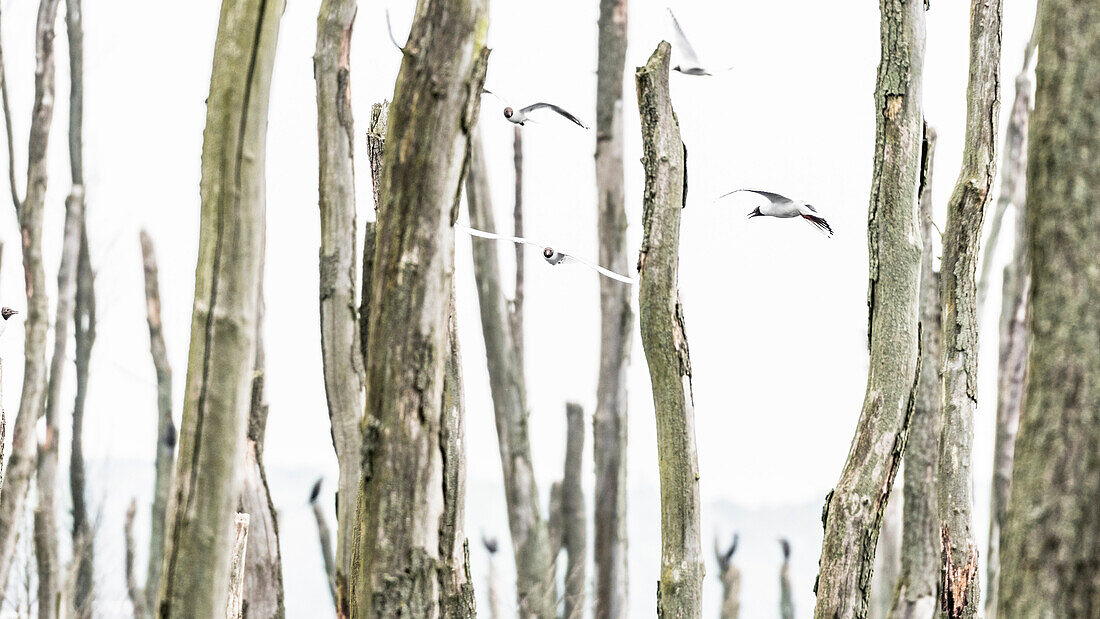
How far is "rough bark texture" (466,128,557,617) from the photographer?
3820 mm

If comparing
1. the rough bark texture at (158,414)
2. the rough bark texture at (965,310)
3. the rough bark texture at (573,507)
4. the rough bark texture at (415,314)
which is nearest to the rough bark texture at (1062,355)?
the rough bark texture at (415,314)

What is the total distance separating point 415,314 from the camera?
1.47 m

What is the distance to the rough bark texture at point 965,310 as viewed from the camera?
8.17 feet

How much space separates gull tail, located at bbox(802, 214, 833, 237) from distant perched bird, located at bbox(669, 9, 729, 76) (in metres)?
0.39

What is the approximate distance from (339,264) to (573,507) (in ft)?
6.84

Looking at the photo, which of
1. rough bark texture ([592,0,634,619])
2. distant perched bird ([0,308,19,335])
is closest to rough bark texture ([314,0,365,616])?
distant perched bird ([0,308,19,335])

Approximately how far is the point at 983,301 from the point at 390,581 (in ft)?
8.50

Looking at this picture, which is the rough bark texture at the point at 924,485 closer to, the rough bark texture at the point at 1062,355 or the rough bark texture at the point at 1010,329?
the rough bark texture at the point at 1010,329

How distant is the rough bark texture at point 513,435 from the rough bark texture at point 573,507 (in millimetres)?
322

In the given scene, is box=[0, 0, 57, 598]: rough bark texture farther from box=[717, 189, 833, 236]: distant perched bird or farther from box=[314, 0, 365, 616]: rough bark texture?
box=[717, 189, 833, 236]: distant perched bird

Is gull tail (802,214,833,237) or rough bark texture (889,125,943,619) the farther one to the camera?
rough bark texture (889,125,943,619)

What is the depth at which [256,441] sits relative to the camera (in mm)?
2592

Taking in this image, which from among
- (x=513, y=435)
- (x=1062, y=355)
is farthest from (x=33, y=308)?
(x=1062, y=355)

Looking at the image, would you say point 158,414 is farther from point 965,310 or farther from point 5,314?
point 965,310
